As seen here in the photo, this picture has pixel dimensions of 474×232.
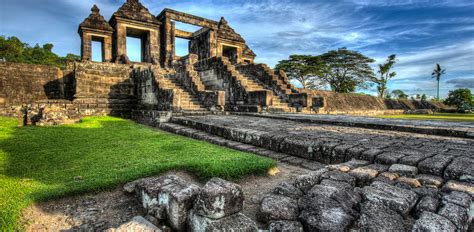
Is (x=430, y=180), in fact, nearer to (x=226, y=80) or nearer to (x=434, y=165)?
(x=434, y=165)

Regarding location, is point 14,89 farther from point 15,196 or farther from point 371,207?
point 371,207

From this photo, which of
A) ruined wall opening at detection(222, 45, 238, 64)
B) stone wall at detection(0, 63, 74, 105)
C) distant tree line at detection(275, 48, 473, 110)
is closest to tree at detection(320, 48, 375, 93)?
distant tree line at detection(275, 48, 473, 110)

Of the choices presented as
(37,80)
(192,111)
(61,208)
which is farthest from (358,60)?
(61,208)

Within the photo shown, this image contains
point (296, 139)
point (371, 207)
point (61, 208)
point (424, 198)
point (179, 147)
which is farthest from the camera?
point (179, 147)

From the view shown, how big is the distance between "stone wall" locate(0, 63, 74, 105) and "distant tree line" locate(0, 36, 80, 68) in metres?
21.3

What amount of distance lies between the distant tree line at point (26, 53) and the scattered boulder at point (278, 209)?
36.2 metres

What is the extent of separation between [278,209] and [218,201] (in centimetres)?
47

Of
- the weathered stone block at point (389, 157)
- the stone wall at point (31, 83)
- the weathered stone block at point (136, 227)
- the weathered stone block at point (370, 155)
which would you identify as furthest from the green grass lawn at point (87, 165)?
the stone wall at point (31, 83)

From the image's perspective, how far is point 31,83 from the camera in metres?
12.1

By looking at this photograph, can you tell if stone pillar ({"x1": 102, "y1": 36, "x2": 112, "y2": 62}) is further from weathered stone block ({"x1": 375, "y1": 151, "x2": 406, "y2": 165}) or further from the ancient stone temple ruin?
weathered stone block ({"x1": 375, "y1": 151, "x2": 406, "y2": 165})

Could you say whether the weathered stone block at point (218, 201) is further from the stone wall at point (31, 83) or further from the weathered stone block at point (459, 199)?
the stone wall at point (31, 83)

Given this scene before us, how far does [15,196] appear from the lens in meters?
2.13

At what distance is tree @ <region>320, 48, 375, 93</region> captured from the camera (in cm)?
3488

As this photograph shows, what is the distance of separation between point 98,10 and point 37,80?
7842 mm
